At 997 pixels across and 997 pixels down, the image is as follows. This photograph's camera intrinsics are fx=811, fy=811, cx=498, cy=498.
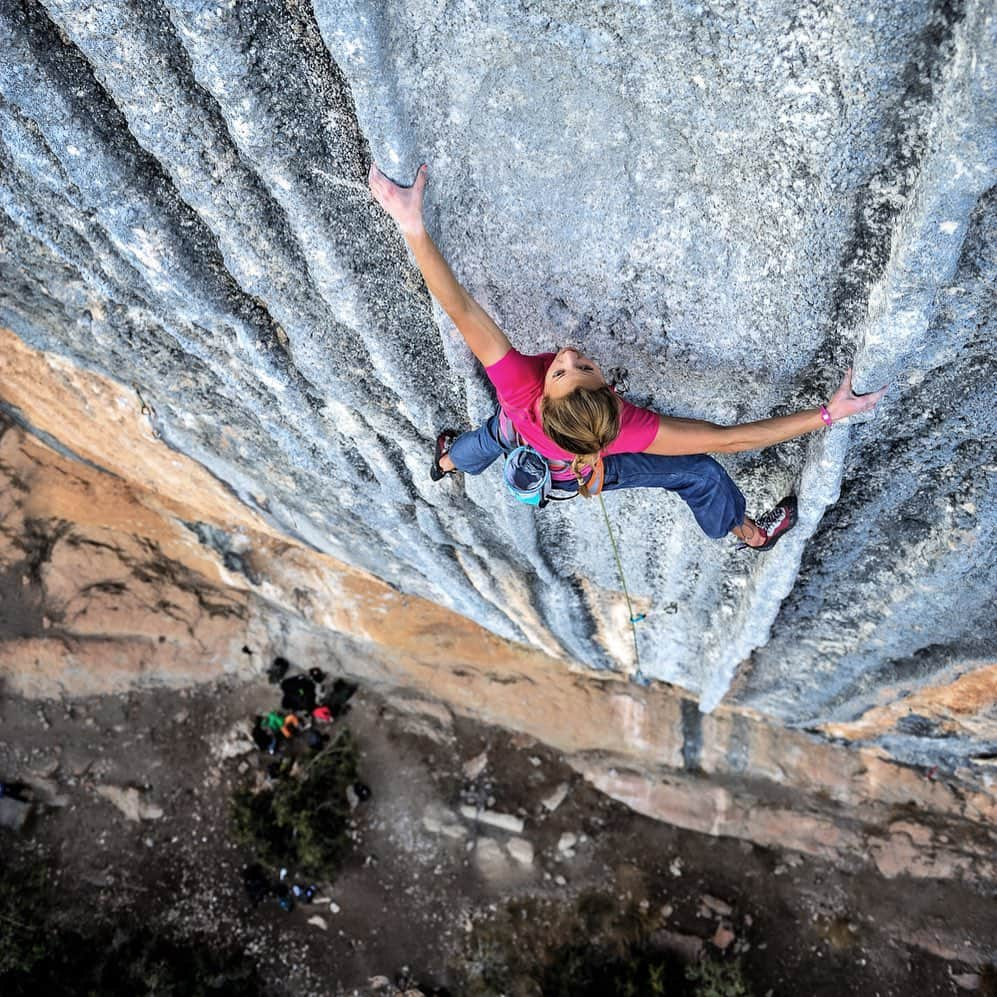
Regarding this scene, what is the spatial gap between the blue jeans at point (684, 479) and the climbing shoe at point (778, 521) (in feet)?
0.29

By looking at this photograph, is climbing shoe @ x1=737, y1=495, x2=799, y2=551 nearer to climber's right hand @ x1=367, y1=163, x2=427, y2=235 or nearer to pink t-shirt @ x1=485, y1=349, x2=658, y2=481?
pink t-shirt @ x1=485, y1=349, x2=658, y2=481

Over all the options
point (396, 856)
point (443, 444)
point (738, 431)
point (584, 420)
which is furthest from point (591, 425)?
point (396, 856)

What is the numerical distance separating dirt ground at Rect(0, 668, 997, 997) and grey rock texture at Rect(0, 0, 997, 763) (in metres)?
2.69

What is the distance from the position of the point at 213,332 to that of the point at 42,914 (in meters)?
4.38

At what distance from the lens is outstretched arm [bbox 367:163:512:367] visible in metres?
1.55

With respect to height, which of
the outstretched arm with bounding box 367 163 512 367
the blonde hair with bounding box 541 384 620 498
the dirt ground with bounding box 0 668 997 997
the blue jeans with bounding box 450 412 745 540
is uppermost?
the outstretched arm with bounding box 367 163 512 367

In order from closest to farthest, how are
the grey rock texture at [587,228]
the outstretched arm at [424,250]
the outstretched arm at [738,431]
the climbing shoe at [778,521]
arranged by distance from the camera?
the grey rock texture at [587,228]
the outstretched arm at [424,250]
the outstretched arm at [738,431]
the climbing shoe at [778,521]

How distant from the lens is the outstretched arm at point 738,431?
166 cm

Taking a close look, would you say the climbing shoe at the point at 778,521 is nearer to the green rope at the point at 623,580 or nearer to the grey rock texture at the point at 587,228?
the grey rock texture at the point at 587,228

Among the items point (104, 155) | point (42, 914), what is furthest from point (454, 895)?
point (104, 155)

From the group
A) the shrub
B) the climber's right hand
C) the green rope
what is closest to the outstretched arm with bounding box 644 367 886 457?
the green rope

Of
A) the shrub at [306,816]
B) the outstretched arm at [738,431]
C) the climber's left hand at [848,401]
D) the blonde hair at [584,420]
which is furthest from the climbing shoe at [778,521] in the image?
the shrub at [306,816]

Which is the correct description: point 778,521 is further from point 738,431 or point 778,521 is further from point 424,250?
point 424,250

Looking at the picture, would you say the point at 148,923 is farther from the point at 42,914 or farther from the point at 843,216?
the point at 843,216
